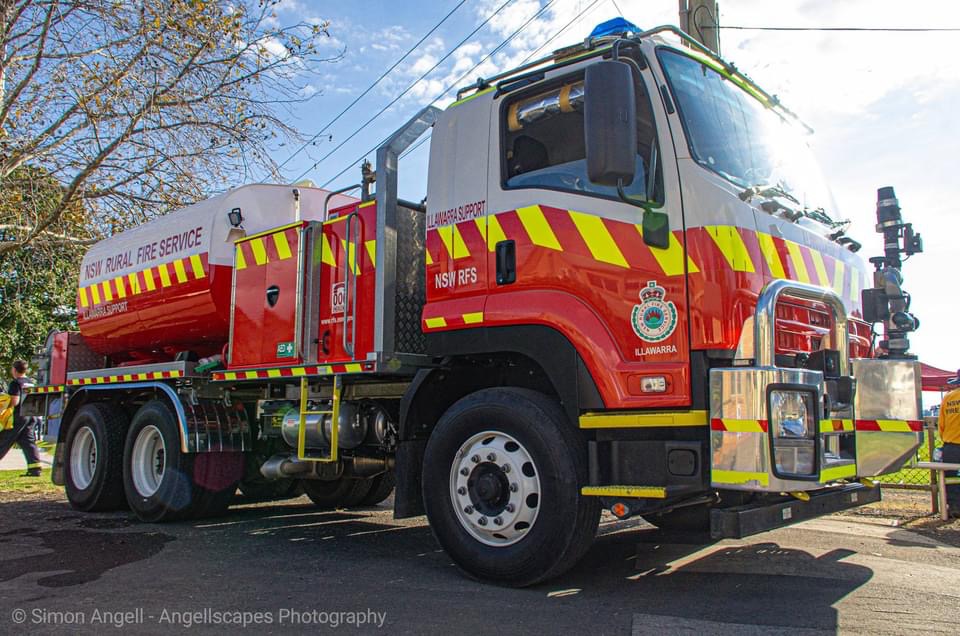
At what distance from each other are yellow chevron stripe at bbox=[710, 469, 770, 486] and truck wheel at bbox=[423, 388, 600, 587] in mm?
748

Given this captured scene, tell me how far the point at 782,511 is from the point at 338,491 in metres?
5.37

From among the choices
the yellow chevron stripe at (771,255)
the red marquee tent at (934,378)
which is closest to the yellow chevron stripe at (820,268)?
the yellow chevron stripe at (771,255)

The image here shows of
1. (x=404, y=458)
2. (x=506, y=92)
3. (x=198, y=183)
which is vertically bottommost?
(x=404, y=458)

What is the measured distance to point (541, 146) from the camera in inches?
196

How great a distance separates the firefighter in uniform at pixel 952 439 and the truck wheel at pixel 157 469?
7214 millimetres

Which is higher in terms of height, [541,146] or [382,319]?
[541,146]

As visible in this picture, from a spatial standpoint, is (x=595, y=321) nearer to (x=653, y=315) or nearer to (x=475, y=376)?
(x=653, y=315)

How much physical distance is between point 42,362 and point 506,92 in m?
7.58

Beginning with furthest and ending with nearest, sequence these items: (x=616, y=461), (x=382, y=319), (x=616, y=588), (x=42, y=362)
Result: (x=42, y=362), (x=382, y=319), (x=616, y=588), (x=616, y=461)

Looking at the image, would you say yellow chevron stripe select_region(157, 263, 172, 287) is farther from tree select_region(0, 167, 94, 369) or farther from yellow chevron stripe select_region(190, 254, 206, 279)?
tree select_region(0, 167, 94, 369)

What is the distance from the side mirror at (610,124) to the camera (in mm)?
4004

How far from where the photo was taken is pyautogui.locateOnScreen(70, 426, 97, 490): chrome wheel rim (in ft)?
28.6

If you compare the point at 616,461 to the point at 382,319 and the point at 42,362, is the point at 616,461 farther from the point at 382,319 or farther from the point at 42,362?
the point at 42,362

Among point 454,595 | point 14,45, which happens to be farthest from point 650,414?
point 14,45
